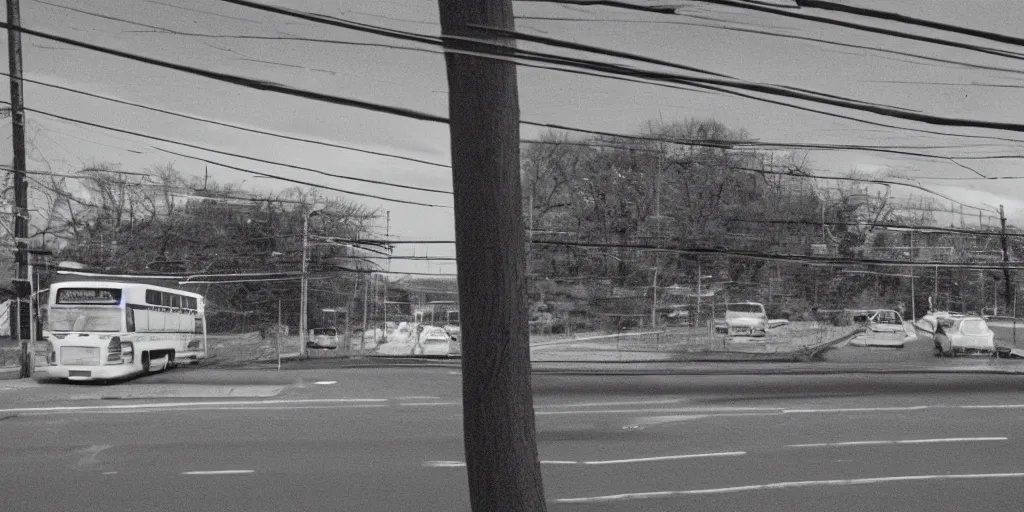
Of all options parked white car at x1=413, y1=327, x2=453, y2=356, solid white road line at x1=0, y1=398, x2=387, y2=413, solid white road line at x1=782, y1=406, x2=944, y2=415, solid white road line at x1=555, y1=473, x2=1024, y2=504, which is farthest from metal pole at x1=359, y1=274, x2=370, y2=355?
solid white road line at x1=555, y1=473, x2=1024, y2=504

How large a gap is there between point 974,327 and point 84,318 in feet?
103

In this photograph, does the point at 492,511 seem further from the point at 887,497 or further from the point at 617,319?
the point at 617,319

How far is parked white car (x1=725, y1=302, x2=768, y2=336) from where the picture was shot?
37.7m

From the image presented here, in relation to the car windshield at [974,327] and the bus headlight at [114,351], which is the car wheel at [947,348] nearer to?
the car windshield at [974,327]

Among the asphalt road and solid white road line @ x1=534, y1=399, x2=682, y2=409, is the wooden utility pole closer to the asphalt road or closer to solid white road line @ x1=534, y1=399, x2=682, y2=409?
the asphalt road

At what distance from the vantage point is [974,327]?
33656 mm

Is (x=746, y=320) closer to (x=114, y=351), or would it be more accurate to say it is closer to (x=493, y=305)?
(x=114, y=351)

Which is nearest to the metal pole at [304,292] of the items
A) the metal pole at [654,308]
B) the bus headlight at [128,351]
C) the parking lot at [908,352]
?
the bus headlight at [128,351]

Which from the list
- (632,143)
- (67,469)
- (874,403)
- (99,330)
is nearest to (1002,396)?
(874,403)

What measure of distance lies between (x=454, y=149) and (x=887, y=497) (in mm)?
8170

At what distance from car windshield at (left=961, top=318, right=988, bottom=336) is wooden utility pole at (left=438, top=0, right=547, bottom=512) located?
34318 millimetres

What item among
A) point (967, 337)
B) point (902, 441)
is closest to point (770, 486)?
point (902, 441)

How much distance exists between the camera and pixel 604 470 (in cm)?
1120

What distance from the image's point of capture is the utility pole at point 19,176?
23.4 m
